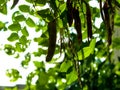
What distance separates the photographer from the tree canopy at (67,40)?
145cm

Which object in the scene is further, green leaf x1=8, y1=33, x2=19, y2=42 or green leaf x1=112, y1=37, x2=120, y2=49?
green leaf x1=112, y1=37, x2=120, y2=49

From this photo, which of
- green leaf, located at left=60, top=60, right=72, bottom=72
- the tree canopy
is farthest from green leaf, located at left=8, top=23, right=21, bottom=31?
green leaf, located at left=60, top=60, right=72, bottom=72

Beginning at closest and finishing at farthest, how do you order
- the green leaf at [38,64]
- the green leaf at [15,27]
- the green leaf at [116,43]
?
1. the green leaf at [15,27]
2. the green leaf at [116,43]
3. the green leaf at [38,64]

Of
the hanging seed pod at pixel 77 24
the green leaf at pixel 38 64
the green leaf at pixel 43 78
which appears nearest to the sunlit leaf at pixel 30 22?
the hanging seed pod at pixel 77 24

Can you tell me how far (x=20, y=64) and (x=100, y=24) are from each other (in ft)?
4.20

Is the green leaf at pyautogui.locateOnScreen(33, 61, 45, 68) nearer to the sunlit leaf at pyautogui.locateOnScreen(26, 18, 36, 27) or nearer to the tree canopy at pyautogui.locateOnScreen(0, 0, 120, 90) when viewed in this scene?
the tree canopy at pyautogui.locateOnScreen(0, 0, 120, 90)

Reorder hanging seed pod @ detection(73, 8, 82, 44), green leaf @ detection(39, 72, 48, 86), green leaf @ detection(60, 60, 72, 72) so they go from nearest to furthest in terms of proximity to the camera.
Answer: hanging seed pod @ detection(73, 8, 82, 44), green leaf @ detection(60, 60, 72, 72), green leaf @ detection(39, 72, 48, 86)

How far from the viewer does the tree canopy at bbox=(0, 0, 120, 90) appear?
1.45 metres

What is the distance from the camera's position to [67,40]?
5.49 feet

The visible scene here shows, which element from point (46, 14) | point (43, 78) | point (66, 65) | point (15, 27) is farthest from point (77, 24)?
point (43, 78)

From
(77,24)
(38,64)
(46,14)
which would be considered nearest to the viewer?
(77,24)

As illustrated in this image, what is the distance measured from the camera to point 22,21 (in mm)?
2252

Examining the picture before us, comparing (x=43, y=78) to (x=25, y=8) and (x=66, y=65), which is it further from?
(x=66, y=65)

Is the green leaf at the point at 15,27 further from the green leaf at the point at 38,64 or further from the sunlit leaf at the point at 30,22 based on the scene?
the green leaf at the point at 38,64
